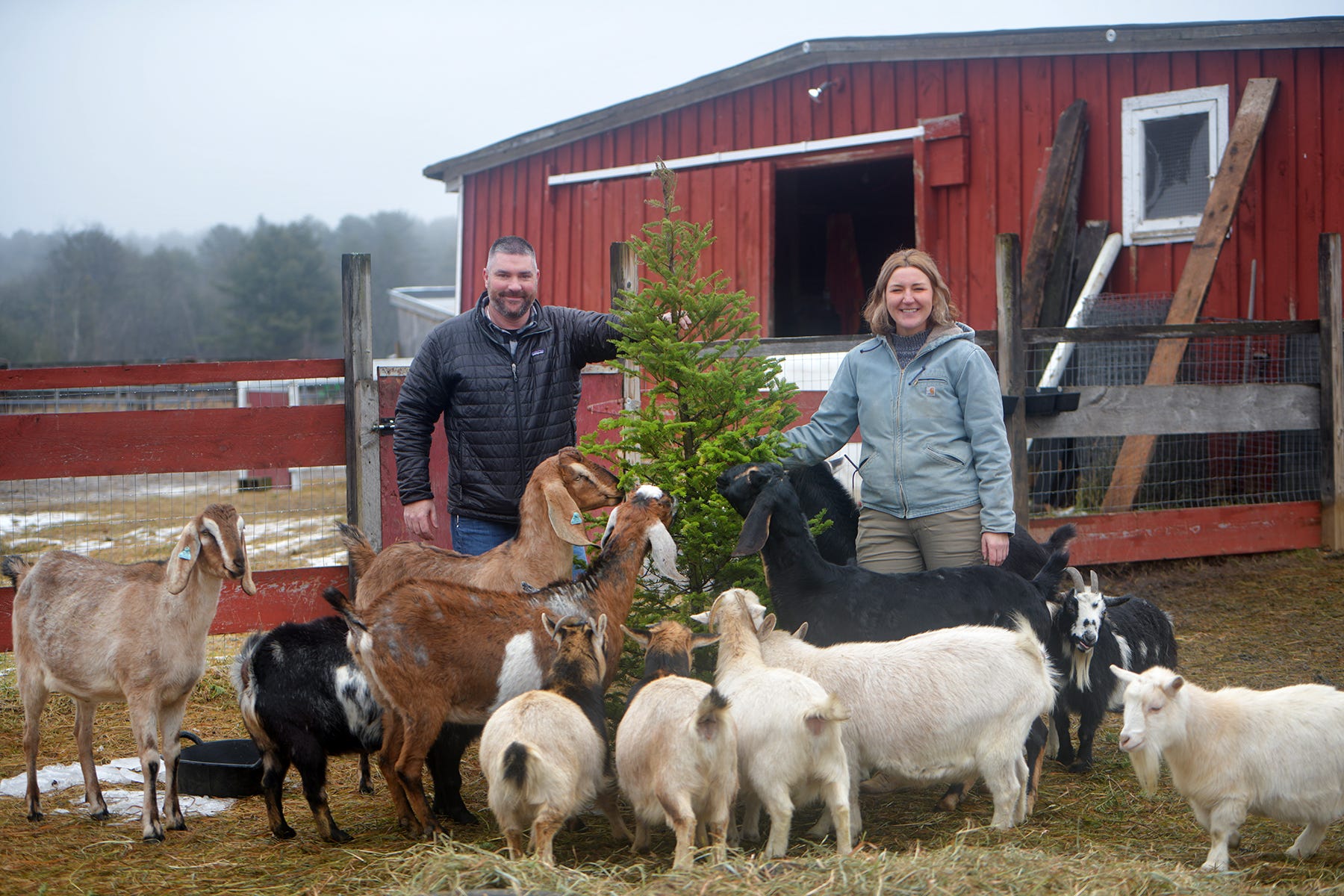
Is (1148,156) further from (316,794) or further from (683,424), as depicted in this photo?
(316,794)

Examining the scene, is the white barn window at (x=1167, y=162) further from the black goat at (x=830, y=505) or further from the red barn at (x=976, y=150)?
the black goat at (x=830, y=505)

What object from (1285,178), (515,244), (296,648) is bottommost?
(296,648)

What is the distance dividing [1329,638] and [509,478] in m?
5.25

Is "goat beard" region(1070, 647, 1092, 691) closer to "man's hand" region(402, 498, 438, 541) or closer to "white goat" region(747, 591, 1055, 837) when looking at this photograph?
"white goat" region(747, 591, 1055, 837)

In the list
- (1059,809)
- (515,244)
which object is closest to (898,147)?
(515,244)

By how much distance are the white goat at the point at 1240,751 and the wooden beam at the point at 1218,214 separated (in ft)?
18.4

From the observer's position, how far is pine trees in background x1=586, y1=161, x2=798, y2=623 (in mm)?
4863

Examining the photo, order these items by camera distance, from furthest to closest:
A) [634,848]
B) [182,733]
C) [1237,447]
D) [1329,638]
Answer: [1237,447]
[1329,638]
[182,733]
[634,848]

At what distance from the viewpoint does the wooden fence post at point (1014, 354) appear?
779cm

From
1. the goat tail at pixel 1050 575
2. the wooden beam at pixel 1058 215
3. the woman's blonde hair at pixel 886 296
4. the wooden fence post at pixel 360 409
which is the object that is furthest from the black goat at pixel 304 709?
the wooden beam at pixel 1058 215

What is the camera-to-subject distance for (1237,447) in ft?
33.3

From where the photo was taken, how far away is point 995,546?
475 centimetres

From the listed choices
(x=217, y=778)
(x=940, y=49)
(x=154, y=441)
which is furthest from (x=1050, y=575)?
(x=940, y=49)

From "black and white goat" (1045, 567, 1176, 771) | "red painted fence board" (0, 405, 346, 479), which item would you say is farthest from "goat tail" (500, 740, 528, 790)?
"red painted fence board" (0, 405, 346, 479)
